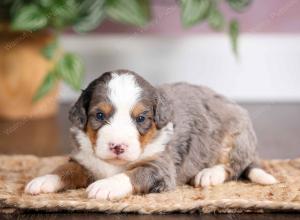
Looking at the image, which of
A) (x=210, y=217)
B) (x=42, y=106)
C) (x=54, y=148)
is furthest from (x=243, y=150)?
(x=42, y=106)

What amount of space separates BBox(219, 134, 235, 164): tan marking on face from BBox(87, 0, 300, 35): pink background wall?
2.12m

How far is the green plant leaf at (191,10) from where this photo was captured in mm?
3289

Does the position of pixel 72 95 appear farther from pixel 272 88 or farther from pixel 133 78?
pixel 133 78

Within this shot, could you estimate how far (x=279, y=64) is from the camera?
462 cm

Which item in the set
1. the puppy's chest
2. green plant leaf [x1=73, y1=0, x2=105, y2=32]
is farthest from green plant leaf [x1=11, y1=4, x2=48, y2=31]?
the puppy's chest

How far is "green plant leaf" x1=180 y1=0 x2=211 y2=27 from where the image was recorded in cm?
329

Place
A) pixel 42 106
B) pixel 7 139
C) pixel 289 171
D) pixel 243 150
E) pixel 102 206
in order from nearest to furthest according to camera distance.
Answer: pixel 102 206
pixel 243 150
pixel 289 171
pixel 7 139
pixel 42 106

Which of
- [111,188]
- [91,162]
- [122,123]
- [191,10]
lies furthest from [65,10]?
[111,188]

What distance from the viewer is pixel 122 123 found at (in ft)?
6.88

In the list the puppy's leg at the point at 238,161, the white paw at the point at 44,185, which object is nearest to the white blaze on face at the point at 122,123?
the white paw at the point at 44,185

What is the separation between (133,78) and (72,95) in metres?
2.54

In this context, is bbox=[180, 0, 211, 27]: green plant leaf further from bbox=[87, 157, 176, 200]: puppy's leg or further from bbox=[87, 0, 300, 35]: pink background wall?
bbox=[87, 157, 176, 200]: puppy's leg

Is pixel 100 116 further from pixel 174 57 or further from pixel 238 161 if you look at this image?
pixel 174 57

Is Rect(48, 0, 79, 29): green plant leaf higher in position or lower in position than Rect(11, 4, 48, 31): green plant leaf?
higher
